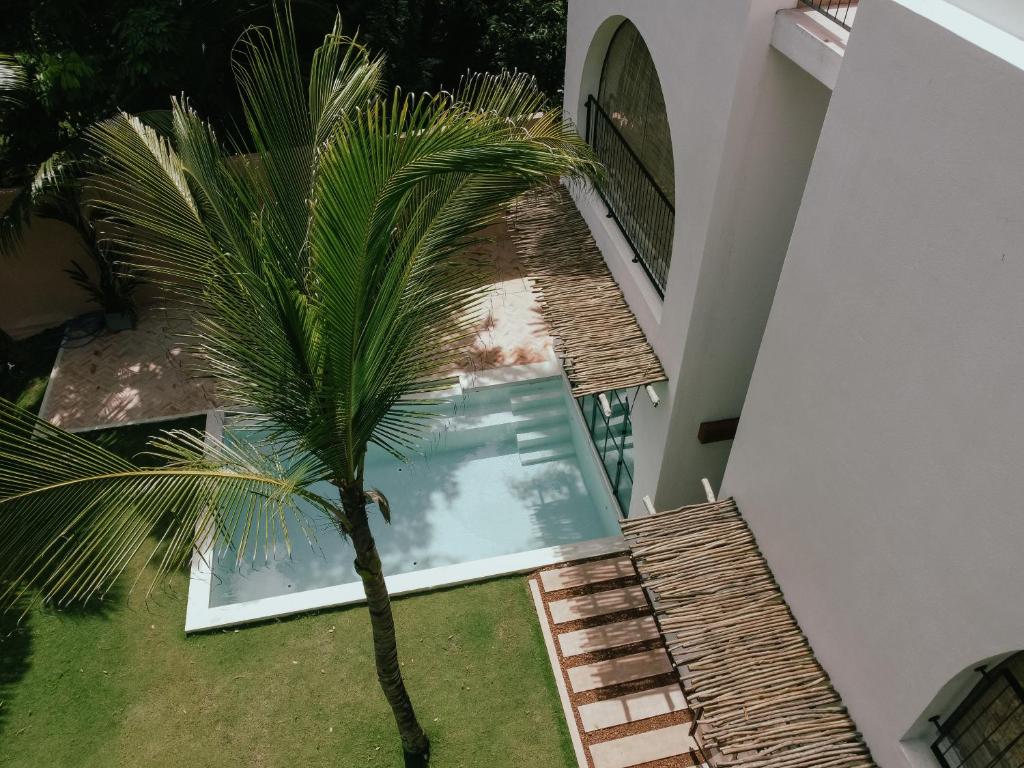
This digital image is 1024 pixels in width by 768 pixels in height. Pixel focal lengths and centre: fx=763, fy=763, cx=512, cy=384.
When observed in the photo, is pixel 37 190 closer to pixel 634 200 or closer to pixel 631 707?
pixel 634 200

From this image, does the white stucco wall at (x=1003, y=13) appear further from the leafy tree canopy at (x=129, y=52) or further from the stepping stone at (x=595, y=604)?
the leafy tree canopy at (x=129, y=52)

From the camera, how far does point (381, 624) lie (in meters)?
7.13

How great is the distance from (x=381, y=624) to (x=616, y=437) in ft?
19.9

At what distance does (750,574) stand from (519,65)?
13.8m

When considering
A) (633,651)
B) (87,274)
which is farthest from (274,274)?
(87,274)

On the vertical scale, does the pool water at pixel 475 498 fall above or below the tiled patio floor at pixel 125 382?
below

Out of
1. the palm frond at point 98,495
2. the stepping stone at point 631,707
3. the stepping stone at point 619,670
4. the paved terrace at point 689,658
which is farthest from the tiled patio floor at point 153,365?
the palm frond at point 98,495

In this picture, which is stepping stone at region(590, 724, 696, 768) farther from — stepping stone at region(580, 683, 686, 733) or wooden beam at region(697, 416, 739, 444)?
wooden beam at region(697, 416, 739, 444)

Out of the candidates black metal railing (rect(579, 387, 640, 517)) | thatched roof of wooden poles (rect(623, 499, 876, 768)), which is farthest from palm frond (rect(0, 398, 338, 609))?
black metal railing (rect(579, 387, 640, 517))

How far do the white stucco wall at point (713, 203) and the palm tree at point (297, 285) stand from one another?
1453 millimetres

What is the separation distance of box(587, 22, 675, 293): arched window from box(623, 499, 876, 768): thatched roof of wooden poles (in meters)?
3.41

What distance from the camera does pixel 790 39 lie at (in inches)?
247

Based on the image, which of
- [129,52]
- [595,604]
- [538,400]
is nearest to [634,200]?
[538,400]

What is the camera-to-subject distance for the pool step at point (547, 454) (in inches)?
536
